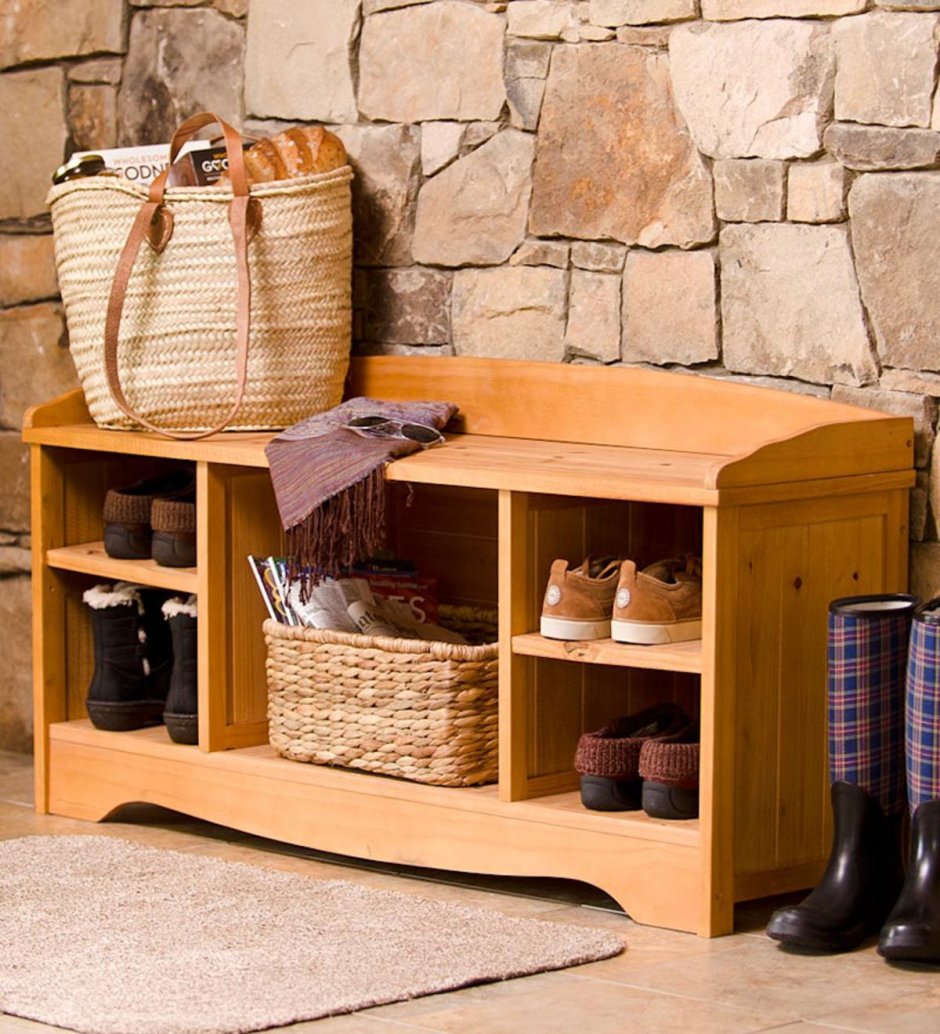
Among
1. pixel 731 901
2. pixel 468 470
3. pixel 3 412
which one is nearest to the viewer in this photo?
pixel 731 901

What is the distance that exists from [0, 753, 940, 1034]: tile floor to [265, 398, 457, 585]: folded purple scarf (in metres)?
0.52

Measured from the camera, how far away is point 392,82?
3555mm

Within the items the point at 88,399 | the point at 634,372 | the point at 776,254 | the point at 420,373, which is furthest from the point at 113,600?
the point at 776,254

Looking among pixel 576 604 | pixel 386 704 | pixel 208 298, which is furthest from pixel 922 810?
pixel 208 298

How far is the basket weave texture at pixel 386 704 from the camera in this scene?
10.00 ft

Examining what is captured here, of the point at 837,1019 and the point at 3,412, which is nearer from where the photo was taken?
the point at 837,1019

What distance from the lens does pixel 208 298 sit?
3393 millimetres

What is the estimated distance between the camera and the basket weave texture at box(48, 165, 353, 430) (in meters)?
3.38

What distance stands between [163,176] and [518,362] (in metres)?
0.66

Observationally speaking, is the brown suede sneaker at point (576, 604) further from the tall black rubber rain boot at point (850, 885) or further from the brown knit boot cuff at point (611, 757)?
Result: the tall black rubber rain boot at point (850, 885)

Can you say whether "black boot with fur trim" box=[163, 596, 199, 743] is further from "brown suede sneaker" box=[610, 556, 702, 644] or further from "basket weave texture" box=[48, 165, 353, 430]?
"brown suede sneaker" box=[610, 556, 702, 644]

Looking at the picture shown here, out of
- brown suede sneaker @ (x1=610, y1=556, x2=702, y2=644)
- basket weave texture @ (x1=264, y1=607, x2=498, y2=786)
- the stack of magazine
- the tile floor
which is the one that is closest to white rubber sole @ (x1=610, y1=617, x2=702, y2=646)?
brown suede sneaker @ (x1=610, y1=556, x2=702, y2=644)

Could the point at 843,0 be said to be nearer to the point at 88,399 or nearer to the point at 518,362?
the point at 518,362

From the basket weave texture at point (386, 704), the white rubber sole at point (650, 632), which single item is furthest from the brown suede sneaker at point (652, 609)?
the basket weave texture at point (386, 704)
